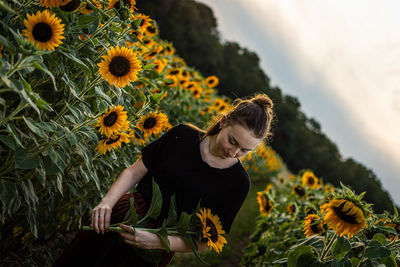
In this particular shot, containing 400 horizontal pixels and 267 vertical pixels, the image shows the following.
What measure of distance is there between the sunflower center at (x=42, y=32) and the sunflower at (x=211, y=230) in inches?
42.1

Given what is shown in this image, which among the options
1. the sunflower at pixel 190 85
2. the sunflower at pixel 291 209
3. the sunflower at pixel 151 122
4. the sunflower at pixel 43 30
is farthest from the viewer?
the sunflower at pixel 190 85

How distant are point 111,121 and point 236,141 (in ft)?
2.48

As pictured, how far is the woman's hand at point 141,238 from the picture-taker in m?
1.41

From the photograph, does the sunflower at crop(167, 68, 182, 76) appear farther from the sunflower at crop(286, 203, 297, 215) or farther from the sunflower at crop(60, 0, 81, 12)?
the sunflower at crop(60, 0, 81, 12)

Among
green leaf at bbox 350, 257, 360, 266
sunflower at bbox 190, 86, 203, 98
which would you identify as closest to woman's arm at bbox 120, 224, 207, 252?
green leaf at bbox 350, 257, 360, 266

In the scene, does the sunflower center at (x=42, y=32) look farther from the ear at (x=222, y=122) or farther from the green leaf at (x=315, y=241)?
the green leaf at (x=315, y=241)

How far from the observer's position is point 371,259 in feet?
5.71

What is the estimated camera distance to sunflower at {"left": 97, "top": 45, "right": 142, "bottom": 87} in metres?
1.61

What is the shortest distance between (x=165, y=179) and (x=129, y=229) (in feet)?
1.49

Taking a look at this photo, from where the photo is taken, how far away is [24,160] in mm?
1423

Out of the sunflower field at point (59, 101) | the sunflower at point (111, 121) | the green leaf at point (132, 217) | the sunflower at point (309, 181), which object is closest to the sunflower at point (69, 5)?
the sunflower field at point (59, 101)

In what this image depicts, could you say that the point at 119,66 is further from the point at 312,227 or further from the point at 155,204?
the point at 312,227

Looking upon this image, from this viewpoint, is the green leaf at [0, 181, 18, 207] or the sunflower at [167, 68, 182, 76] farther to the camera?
the sunflower at [167, 68, 182, 76]

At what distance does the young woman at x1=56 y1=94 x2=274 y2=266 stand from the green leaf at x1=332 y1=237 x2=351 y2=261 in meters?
0.57
